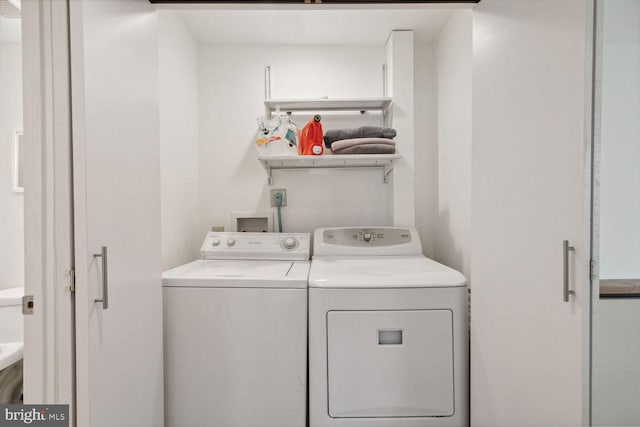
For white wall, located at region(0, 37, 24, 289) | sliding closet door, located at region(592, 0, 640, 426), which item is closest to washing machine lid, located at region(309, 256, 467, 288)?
sliding closet door, located at region(592, 0, 640, 426)

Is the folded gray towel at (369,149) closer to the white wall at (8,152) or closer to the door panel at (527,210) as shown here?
the door panel at (527,210)

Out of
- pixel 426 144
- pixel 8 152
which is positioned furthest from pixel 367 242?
pixel 8 152

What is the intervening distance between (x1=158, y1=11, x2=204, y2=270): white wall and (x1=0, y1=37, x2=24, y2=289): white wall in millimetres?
592

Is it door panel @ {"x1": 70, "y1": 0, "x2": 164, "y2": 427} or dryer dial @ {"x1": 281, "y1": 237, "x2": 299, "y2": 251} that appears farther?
dryer dial @ {"x1": 281, "y1": 237, "x2": 299, "y2": 251}

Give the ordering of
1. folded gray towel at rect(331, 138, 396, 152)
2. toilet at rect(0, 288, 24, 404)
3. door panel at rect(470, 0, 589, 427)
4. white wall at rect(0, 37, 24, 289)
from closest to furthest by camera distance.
Result: door panel at rect(470, 0, 589, 427), toilet at rect(0, 288, 24, 404), white wall at rect(0, 37, 24, 289), folded gray towel at rect(331, 138, 396, 152)

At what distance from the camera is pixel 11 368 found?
3.94ft

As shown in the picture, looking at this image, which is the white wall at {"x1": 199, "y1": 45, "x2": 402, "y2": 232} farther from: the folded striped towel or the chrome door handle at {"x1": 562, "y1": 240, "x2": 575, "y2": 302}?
the chrome door handle at {"x1": 562, "y1": 240, "x2": 575, "y2": 302}

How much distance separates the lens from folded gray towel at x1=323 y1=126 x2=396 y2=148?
195 centimetres

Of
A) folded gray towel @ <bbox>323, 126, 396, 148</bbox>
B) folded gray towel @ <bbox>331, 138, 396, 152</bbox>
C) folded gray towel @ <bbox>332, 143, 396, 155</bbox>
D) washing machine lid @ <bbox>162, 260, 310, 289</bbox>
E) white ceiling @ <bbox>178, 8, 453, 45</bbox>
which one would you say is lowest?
washing machine lid @ <bbox>162, 260, 310, 289</bbox>

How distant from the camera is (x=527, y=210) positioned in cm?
98

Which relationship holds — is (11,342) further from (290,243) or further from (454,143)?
(454,143)

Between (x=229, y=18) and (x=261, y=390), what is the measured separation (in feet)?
7.10

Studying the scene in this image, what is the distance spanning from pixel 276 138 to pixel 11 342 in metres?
1.58

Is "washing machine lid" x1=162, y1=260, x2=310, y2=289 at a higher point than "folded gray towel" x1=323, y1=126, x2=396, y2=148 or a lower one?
lower
